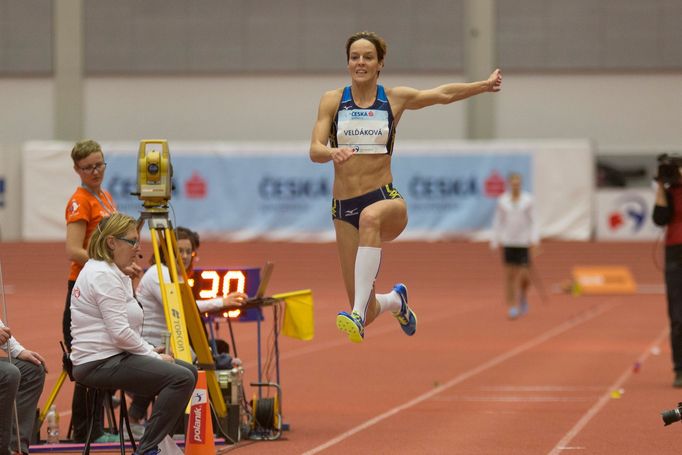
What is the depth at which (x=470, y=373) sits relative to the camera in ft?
45.4

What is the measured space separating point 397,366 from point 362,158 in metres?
7.16

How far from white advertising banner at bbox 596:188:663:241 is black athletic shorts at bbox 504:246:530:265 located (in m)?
8.19

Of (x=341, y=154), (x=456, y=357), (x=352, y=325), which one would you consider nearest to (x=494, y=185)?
(x=456, y=357)

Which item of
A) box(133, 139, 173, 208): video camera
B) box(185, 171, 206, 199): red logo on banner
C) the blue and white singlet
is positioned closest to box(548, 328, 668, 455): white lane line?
the blue and white singlet

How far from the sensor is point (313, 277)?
1135 inches

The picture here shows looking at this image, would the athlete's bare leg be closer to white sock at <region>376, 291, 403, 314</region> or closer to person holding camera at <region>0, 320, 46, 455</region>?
white sock at <region>376, 291, 403, 314</region>

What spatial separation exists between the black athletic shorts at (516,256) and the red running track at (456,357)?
36.3 inches

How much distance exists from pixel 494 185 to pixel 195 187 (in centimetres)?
624

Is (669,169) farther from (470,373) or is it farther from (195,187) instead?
(195,187)

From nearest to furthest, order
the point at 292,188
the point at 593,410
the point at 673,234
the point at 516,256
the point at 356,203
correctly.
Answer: the point at 356,203, the point at 593,410, the point at 673,234, the point at 516,256, the point at 292,188

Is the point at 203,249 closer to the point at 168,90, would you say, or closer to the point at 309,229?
the point at 309,229

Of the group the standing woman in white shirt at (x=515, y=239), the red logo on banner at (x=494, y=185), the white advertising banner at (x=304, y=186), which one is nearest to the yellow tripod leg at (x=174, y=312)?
the standing woman in white shirt at (x=515, y=239)

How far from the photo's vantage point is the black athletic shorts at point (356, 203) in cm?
777

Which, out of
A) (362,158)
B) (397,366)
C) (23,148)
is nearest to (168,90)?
(23,148)
